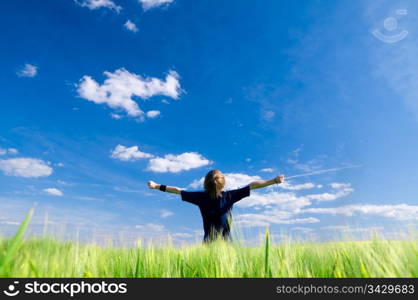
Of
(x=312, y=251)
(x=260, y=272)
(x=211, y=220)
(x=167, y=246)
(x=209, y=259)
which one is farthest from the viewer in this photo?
(x=211, y=220)

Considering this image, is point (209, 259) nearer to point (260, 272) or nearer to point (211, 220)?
point (260, 272)

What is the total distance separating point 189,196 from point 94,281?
448 cm

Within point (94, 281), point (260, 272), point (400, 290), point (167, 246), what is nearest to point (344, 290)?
point (400, 290)

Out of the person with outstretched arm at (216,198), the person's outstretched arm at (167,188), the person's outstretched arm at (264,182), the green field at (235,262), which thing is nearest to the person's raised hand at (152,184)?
the person's outstretched arm at (167,188)

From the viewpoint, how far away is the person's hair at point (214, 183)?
565cm

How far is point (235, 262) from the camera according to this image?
7.22 feet

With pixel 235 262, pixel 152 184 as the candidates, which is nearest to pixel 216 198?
pixel 152 184

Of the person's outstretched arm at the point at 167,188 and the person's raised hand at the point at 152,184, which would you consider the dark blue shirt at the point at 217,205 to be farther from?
the person's raised hand at the point at 152,184

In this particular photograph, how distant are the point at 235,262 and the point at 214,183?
11.3 feet

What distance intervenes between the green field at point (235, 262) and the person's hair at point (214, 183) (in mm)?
2787

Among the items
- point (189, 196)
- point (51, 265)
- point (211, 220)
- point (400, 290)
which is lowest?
point (400, 290)

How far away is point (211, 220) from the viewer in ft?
19.0

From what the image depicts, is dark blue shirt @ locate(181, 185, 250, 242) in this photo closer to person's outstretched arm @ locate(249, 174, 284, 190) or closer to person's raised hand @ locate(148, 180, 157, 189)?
person's outstretched arm @ locate(249, 174, 284, 190)

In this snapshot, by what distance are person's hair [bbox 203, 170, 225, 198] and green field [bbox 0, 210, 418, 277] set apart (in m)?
2.79
